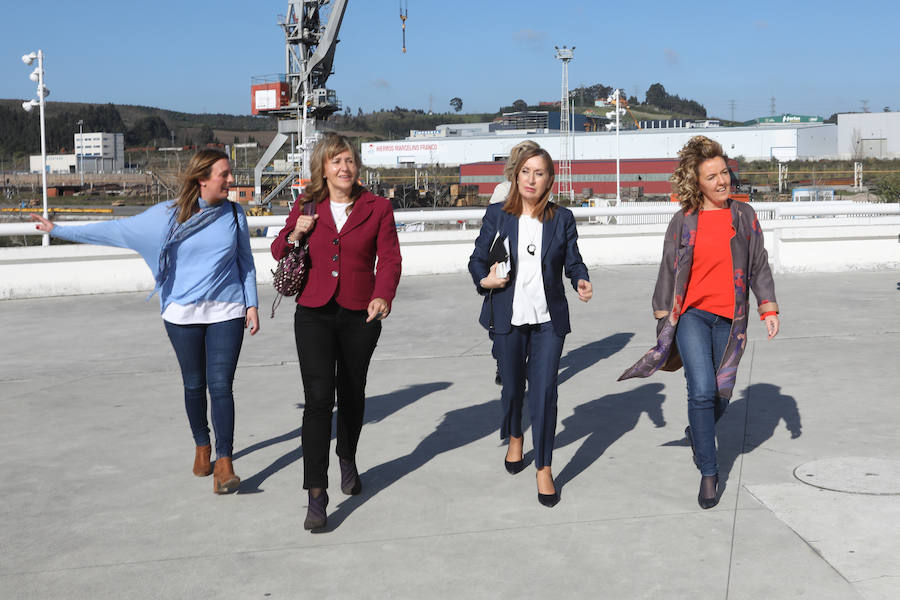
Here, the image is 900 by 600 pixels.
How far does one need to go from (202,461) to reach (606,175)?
90695 mm

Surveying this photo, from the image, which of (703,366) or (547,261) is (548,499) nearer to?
(703,366)

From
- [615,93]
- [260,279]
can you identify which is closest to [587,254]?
[260,279]

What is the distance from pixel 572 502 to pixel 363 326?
52.6 inches

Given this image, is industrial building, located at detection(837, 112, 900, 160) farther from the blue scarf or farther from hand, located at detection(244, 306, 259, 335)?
the blue scarf

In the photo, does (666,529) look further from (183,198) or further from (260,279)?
→ (260,279)

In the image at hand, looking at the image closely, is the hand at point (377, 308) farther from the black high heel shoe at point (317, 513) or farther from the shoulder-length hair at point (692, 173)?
the shoulder-length hair at point (692, 173)

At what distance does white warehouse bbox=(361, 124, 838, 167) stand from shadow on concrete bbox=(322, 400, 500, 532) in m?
104

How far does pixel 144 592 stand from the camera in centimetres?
387

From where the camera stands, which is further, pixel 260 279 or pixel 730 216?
pixel 260 279

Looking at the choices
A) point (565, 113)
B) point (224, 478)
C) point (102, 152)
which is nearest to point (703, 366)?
point (224, 478)

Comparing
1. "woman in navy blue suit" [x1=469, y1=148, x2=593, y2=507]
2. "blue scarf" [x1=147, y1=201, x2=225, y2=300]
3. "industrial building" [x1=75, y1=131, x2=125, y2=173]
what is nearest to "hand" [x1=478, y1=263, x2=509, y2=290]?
"woman in navy blue suit" [x1=469, y1=148, x2=593, y2=507]

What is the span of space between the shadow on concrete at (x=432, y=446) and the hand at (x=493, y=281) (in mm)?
1193

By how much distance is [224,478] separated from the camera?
512cm

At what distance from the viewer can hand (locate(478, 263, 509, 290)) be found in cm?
495
